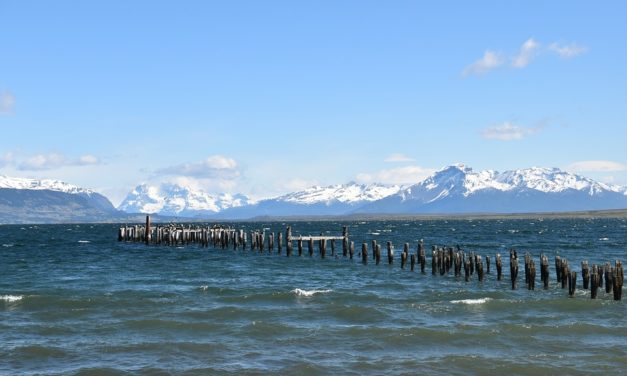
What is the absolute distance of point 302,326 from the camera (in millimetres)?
24094

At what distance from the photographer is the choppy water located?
18.9 m

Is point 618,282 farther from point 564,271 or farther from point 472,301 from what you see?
point 472,301

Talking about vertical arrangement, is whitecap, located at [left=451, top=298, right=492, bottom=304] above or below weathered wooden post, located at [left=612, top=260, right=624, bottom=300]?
below

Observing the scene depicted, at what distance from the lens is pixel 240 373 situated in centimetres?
1792

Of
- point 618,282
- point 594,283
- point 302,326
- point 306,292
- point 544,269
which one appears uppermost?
point 544,269

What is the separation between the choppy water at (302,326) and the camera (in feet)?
61.9

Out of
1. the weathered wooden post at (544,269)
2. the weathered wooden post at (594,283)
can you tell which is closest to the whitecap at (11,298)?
the weathered wooden post at (544,269)

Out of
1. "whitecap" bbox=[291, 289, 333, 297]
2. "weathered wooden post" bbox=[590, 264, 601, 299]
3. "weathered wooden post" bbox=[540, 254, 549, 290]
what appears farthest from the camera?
"weathered wooden post" bbox=[540, 254, 549, 290]

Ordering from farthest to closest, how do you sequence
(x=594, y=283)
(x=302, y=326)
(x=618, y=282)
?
(x=594, y=283), (x=618, y=282), (x=302, y=326)

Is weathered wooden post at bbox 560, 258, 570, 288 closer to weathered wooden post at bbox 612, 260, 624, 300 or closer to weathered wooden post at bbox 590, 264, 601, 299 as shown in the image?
weathered wooden post at bbox 590, 264, 601, 299

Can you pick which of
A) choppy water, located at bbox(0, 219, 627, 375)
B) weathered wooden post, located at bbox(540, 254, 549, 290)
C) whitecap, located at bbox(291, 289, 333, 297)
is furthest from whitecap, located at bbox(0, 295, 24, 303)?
weathered wooden post, located at bbox(540, 254, 549, 290)

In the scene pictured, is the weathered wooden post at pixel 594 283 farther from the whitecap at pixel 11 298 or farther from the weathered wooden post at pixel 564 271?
the whitecap at pixel 11 298

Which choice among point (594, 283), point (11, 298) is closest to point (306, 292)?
point (594, 283)

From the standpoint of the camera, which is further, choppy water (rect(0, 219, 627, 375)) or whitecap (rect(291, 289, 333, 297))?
whitecap (rect(291, 289, 333, 297))
